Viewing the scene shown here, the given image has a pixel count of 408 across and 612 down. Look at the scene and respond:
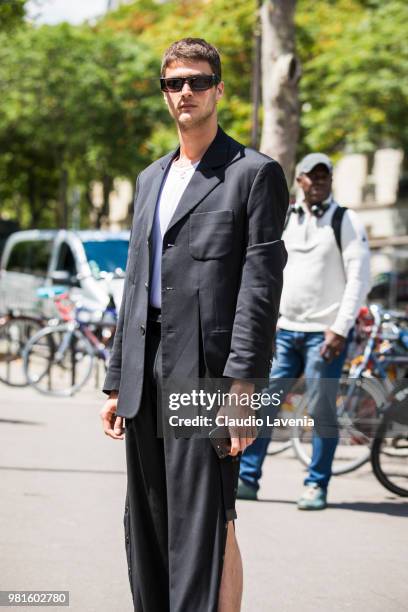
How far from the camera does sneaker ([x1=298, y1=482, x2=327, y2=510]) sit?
6707mm

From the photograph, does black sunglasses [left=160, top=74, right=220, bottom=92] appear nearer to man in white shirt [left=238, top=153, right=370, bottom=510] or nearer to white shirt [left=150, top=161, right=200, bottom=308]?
white shirt [left=150, top=161, right=200, bottom=308]

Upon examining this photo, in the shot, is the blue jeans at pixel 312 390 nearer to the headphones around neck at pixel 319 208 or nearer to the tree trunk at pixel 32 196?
the headphones around neck at pixel 319 208

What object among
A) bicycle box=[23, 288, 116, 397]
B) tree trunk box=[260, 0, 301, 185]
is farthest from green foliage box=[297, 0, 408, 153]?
bicycle box=[23, 288, 116, 397]

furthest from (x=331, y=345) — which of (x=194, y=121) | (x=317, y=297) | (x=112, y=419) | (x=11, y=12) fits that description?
(x=11, y=12)

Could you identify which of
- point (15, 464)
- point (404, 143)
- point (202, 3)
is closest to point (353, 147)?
point (404, 143)

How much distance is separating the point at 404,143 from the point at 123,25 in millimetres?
16447

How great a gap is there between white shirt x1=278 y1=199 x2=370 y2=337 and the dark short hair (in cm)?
321

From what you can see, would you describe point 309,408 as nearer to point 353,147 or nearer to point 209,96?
point 209,96

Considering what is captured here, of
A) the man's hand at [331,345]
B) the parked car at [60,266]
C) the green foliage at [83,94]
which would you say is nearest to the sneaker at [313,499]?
the man's hand at [331,345]

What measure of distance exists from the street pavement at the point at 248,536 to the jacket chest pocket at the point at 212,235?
174cm

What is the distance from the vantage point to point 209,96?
3582mm

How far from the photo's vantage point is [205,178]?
140 inches

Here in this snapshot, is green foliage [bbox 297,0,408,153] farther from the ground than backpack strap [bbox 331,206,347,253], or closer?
farther from the ground

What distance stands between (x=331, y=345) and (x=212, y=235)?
128 inches
